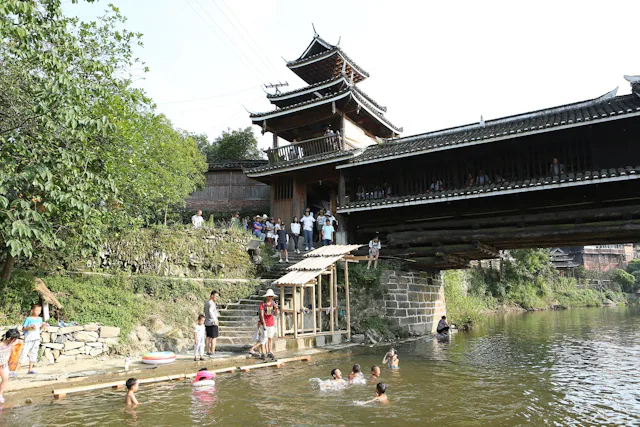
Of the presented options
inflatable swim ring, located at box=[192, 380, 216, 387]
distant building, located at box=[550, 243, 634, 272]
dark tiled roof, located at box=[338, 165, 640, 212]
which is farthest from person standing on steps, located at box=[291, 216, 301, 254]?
distant building, located at box=[550, 243, 634, 272]

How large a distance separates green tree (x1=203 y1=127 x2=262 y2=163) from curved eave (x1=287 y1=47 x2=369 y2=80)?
9.18 m

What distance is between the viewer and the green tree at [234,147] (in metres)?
31.3

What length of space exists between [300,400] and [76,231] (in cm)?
672

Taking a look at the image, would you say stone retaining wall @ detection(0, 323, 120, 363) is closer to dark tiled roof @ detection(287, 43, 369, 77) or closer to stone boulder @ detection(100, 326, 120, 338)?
stone boulder @ detection(100, 326, 120, 338)

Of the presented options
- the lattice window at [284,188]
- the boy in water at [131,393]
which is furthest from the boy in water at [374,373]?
the lattice window at [284,188]

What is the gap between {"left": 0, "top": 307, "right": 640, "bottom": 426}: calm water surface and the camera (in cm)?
657

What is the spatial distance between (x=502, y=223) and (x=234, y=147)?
21483 millimetres

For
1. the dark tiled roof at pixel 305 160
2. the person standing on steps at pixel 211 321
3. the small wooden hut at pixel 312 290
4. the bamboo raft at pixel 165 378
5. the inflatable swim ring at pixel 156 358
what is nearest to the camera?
the bamboo raft at pixel 165 378

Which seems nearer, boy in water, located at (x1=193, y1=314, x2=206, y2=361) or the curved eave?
boy in water, located at (x1=193, y1=314, x2=206, y2=361)

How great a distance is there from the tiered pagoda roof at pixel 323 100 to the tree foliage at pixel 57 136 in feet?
30.6

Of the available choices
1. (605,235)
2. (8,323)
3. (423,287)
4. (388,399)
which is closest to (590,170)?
(605,235)

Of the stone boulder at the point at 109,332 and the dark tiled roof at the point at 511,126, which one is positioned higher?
the dark tiled roof at the point at 511,126

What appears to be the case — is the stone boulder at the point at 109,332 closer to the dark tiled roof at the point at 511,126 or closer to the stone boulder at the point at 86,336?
the stone boulder at the point at 86,336

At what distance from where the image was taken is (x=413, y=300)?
17938 millimetres
